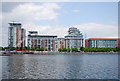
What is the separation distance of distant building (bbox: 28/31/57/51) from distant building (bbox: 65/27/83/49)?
17653 millimetres

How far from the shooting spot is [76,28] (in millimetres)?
187500

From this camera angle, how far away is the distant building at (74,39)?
182625mm

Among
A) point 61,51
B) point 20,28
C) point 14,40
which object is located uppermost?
point 20,28

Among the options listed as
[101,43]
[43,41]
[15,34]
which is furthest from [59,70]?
[101,43]

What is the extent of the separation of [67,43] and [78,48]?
13.1 meters

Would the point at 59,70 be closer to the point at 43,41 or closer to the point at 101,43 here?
the point at 43,41

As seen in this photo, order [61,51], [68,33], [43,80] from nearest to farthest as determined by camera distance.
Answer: [43,80] → [61,51] → [68,33]

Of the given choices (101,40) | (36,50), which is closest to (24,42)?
A: (36,50)

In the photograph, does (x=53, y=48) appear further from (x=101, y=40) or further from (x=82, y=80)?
(x=82, y=80)

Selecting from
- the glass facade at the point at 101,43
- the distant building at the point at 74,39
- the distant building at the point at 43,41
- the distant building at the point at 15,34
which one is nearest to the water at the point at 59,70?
the distant building at the point at 15,34

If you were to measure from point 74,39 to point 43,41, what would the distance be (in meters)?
33.0

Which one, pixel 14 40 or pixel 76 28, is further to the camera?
pixel 76 28

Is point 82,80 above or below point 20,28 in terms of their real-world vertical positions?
below

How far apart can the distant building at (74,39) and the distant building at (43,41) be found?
57.9ft
